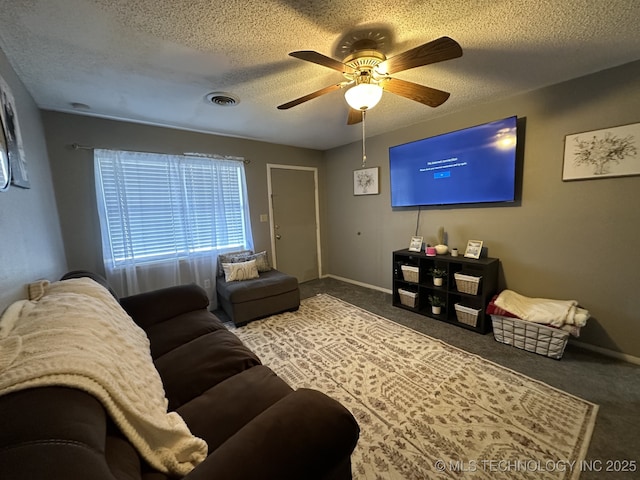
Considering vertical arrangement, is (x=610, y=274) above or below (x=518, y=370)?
above

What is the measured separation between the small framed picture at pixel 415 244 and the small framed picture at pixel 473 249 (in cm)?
51

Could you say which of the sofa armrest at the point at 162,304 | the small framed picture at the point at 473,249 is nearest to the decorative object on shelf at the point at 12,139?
the sofa armrest at the point at 162,304

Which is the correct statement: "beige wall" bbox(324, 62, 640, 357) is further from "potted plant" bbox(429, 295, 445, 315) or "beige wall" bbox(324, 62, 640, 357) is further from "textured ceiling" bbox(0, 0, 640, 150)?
"potted plant" bbox(429, 295, 445, 315)

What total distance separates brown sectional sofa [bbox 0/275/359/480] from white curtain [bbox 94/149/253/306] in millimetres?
1675

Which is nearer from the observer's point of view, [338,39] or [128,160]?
[338,39]

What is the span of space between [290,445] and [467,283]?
241cm

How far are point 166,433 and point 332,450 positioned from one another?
0.53 m

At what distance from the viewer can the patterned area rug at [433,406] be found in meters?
1.28

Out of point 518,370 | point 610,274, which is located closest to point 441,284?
point 518,370

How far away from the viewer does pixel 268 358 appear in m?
2.20

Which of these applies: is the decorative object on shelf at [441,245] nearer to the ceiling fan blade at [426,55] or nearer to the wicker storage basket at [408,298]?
the wicker storage basket at [408,298]

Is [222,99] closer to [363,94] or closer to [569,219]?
[363,94]

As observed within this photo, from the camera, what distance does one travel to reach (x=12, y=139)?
144 centimetres

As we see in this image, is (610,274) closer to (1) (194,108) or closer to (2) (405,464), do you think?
(2) (405,464)
